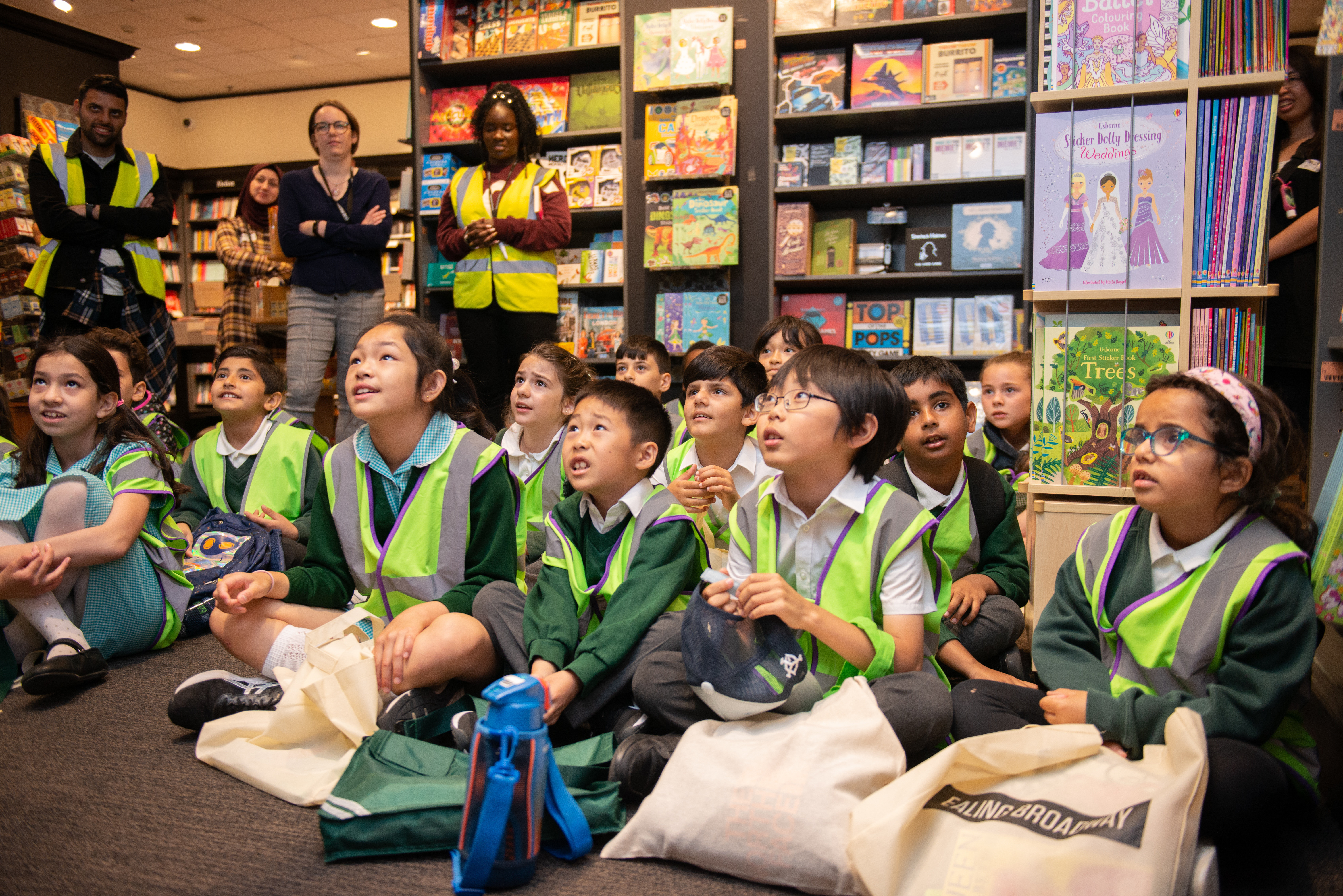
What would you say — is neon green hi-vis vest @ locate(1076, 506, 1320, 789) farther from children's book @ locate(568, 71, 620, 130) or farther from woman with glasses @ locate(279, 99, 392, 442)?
children's book @ locate(568, 71, 620, 130)

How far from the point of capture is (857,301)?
4.09 meters

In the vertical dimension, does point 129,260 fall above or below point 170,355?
above

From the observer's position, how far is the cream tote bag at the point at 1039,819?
38.4 inches

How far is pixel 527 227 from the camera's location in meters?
3.50

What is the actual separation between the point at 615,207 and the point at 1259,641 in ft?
11.5

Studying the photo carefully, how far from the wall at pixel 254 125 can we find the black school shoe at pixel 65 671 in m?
6.45

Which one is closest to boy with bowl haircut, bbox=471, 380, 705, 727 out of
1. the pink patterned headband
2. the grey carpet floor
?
the grey carpet floor

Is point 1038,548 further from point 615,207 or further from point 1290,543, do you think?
point 615,207

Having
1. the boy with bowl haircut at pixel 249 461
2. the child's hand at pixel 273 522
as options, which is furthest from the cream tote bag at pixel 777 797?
the boy with bowl haircut at pixel 249 461

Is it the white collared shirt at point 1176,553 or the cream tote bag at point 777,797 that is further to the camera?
the white collared shirt at point 1176,553

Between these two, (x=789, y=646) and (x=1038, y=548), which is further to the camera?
(x=1038, y=548)

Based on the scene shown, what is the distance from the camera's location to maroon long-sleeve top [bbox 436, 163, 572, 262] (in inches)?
138

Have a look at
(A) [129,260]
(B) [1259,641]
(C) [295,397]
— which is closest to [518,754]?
(B) [1259,641]

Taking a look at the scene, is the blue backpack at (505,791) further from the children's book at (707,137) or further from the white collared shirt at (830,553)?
the children's book at (707,137)
